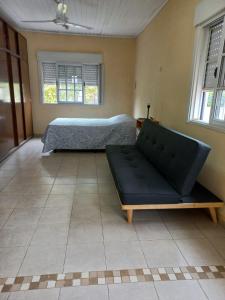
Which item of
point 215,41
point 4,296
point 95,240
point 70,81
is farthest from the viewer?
point 70,81

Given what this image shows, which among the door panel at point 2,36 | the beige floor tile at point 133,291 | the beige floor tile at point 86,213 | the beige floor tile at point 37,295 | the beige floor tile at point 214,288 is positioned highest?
the door panel at point 2,36

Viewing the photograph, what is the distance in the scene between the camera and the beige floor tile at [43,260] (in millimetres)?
1533

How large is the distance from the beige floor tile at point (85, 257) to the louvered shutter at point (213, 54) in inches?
84.0

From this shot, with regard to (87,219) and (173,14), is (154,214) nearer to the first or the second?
(87,219)

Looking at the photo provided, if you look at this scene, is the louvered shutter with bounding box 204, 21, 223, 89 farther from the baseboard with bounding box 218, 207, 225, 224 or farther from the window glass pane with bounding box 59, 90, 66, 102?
the window glass pane with bounding box 59, 90, 66, 102

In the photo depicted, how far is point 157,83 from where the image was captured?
13.3ft

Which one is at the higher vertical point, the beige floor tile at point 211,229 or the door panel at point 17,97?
the door panel at point 17,97

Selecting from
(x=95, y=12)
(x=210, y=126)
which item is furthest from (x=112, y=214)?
(x=95, y=12)

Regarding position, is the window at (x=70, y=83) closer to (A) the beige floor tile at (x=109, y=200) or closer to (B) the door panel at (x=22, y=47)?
(B) the door panel at (x=22, y=47)

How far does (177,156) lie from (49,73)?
4737mm

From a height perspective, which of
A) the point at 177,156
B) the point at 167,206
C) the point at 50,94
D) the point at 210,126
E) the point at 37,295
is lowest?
the point at 37,295

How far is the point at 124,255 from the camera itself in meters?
1.70

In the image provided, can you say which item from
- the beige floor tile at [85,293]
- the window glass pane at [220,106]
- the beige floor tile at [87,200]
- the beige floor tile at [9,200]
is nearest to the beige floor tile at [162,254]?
the beige floor tile at [85,293]

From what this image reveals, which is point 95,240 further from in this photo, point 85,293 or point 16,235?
point 16,235
